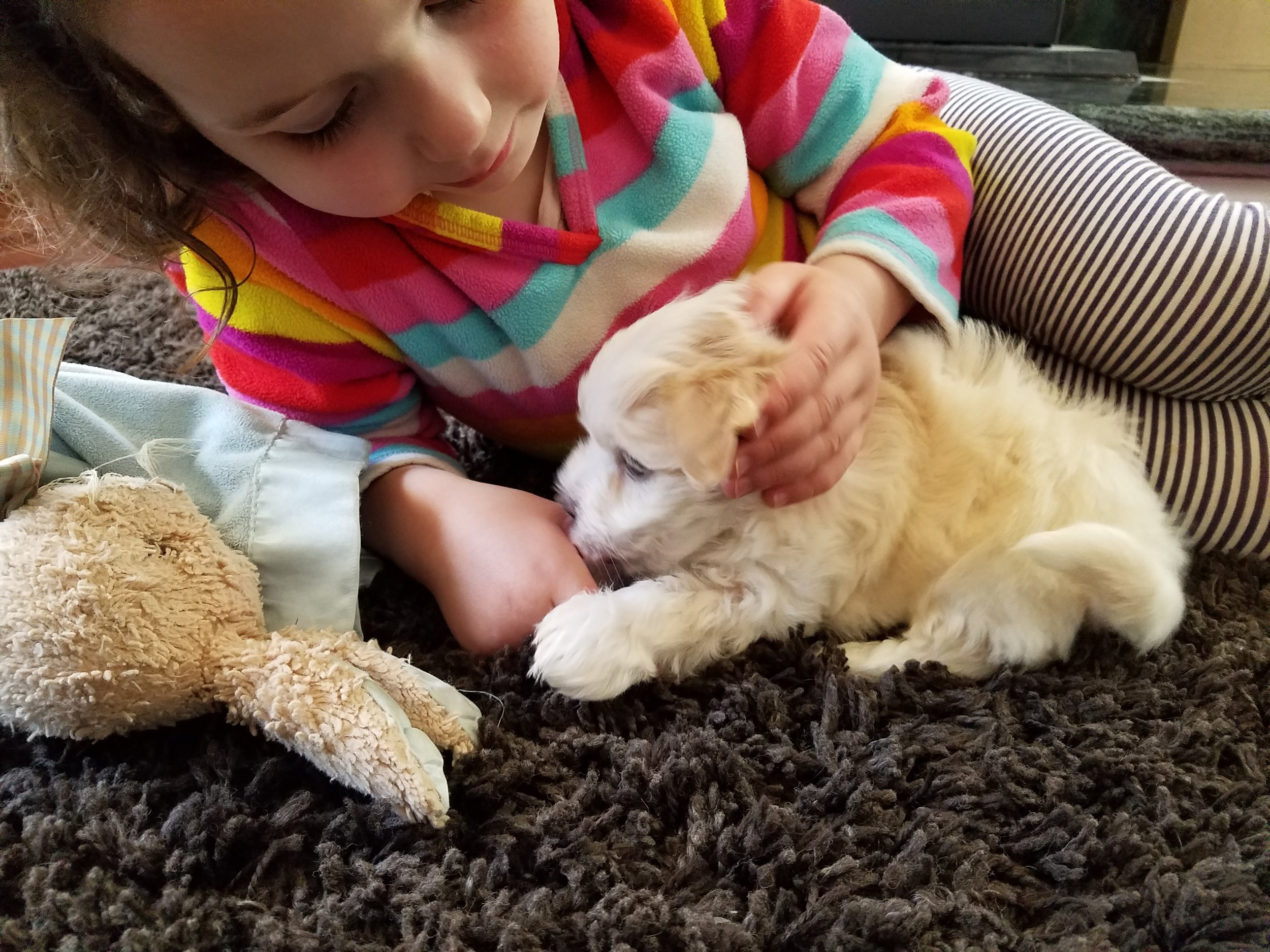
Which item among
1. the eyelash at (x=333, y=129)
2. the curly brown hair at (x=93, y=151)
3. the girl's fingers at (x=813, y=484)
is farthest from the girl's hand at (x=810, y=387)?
the curly brown hair at (x=93, y=151)

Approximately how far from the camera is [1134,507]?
0.87m

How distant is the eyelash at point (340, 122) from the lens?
28.0 inches

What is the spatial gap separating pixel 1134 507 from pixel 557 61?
72cm

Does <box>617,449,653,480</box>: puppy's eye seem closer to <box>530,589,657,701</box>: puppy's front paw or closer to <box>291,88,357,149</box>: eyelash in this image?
<box>530,589,657,701</box>: puppy's front paw

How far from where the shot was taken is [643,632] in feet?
2.72

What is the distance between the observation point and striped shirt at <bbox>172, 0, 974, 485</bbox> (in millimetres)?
984

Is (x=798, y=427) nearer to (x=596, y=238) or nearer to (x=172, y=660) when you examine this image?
(x=596, y=238)

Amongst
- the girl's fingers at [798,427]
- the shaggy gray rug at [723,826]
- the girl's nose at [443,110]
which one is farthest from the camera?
the girl's fingers at [798,427]

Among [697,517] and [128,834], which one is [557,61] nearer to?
[697,517]

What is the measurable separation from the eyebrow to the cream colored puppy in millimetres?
323

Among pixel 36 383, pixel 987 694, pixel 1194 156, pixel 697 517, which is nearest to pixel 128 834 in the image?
pixel 36 383

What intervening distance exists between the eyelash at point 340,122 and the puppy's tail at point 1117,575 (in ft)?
2.12

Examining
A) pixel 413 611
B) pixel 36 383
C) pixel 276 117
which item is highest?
pixel 276 117

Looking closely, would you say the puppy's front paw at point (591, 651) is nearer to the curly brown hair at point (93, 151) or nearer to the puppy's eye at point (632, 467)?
the puppy's eye at point (632, 467)
